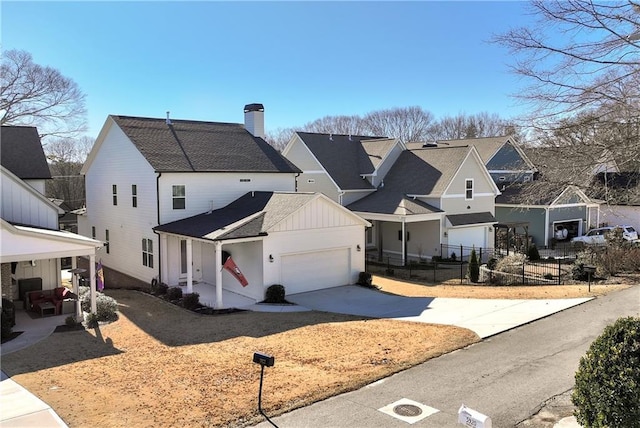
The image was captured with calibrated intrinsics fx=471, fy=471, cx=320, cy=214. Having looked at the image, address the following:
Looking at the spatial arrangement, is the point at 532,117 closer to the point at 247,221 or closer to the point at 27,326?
the point at 247,221

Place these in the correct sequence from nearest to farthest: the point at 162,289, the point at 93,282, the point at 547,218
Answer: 1. the point at 93,282
2. the point at 162,289
3. the point at 547,218

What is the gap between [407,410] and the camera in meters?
8.02

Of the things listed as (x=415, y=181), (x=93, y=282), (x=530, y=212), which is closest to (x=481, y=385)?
(x=93, y=282)

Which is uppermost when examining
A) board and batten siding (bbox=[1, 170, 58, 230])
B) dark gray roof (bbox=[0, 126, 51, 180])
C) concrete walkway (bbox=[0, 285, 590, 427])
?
dark gray roof (bbox=[0, 126, 51, 180])

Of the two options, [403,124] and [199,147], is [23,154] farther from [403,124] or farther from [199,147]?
[403,124]

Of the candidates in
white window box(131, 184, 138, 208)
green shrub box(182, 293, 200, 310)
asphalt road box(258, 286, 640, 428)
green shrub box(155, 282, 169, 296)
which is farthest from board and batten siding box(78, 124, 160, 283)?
asphalt road box(258, 286, 640, 428)

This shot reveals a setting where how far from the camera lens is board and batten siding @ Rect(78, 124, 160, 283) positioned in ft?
72.1

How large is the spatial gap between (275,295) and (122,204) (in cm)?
1156

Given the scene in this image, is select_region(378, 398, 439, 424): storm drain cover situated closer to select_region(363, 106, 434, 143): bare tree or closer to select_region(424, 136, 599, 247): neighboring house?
select_region(424, 136, 599, 247): neighboring house

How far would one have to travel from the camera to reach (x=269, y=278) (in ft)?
59.4

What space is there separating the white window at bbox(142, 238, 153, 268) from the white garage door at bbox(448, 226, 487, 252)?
17.3 meters

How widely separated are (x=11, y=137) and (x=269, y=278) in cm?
1435

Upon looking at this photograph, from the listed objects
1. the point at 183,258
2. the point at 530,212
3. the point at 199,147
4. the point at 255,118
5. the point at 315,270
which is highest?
the point at 255,118

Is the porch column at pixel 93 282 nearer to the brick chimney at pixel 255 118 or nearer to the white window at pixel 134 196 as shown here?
the white window at pixel 134 196
